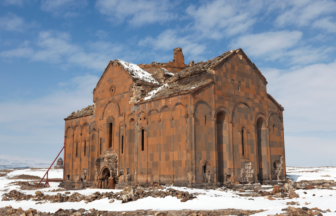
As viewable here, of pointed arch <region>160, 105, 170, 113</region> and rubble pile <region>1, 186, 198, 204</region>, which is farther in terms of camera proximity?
pointed arch <region>160, 105, 170, 113</region>

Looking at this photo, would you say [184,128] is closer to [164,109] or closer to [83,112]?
[164,109]

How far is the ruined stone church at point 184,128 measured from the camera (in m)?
18.2

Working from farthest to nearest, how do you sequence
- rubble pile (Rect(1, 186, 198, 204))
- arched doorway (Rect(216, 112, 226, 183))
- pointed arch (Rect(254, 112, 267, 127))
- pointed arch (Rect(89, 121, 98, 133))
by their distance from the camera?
pointed arch (Rect(89, 121, 98, 133)) < pointed arch (Rect(254, 112, 267, 127)) < arched doorway (Rect(216, 112, 226, 183)) < rubble pile (Rect(1, 186, 198, 204))

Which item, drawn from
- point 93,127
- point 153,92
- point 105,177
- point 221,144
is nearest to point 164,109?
point 153,92

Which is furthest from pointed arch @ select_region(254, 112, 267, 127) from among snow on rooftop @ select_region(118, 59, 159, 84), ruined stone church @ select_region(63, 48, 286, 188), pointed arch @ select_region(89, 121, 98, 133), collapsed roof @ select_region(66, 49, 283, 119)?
pointed arch @ select_region(89, 121, 98, 133)

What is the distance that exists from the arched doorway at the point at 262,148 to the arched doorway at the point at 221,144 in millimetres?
4323

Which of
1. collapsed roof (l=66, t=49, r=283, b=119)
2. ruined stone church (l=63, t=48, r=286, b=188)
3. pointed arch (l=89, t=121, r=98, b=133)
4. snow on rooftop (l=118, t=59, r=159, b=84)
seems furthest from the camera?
pointed arch (l=89, t=121, r=98, b=133)

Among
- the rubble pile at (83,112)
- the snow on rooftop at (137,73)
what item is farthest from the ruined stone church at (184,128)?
the rubble pile at (83,112)

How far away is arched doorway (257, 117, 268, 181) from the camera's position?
72.5ft

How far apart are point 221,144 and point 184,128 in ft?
10.3

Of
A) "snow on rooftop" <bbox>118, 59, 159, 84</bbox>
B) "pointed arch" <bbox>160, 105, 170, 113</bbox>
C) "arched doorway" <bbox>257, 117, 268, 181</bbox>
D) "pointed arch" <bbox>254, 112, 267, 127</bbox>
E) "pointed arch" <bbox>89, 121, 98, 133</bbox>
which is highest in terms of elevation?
"snow on rooftop" <bbox>118, 59, 159, 84</bbox>

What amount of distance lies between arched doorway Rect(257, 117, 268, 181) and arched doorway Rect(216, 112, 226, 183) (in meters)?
4.32

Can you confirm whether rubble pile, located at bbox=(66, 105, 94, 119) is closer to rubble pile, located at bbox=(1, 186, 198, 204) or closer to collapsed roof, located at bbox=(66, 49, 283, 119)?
collapsed roof, located at bbox=(66, 49, 283, 119)

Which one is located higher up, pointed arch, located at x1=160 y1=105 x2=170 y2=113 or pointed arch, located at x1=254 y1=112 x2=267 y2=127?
pointed arch, located at x1=160 y1=105 x2=170 y2=113
